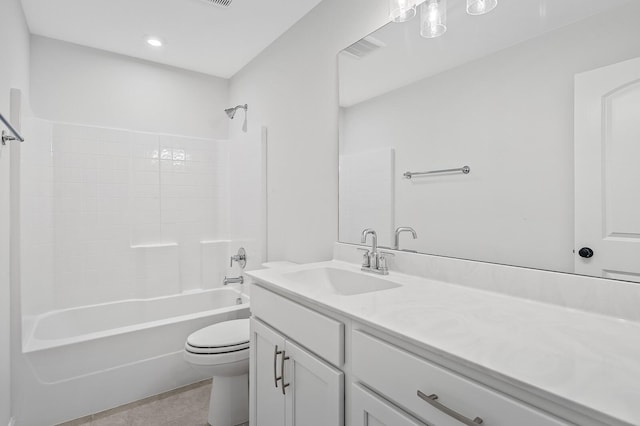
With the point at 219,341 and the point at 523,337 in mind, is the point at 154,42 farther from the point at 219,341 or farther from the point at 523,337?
the point at 523,337

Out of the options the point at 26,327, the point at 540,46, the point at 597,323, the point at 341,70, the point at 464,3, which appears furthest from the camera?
the point at 26,327

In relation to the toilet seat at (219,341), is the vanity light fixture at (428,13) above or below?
above

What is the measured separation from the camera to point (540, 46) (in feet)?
3.55

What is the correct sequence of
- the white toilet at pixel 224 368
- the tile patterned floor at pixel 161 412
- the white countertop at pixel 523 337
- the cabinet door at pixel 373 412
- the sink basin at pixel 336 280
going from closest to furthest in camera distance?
1. the white countertop at pixel 523 337
2. the cabinet door at pixel 373 412
3. the sink basin at pixel 336 280
4. the white toilet at pixel 224 368
5. the tile patterned floor at pixel 161 412

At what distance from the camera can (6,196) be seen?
1.75m

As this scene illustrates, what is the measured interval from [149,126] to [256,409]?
8.18 feet

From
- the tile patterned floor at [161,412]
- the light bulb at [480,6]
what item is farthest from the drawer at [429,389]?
the tile patterned floor at [161,412]

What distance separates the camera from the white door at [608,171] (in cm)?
90

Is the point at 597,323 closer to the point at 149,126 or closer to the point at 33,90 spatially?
the point at 149,126

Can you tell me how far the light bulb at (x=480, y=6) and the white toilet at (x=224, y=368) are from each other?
6.24 ft

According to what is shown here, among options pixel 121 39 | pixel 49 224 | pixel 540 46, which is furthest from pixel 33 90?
pixel 540 46

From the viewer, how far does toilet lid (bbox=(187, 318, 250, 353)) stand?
5.99ft

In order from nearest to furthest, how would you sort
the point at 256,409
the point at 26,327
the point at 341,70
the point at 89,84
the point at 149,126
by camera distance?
the point at 256,409, the point at 341,70, the point at 26,327, the point at 89,84, the point at 149,126

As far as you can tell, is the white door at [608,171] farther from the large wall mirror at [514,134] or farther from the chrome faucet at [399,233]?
the chrome faucet at [399,233]
